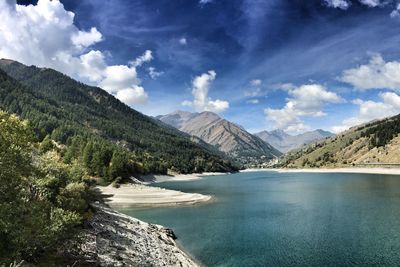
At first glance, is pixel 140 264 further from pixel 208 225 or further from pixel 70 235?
pixel 208 225

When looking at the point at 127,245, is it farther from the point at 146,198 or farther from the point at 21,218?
the point at 146,198

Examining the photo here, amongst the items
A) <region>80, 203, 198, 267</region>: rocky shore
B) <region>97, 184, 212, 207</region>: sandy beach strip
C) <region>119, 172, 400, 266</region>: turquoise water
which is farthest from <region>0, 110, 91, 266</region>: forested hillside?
<region>97, 184, 212, 207</region>: sandy beach strip

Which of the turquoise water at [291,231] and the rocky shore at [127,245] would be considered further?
the turquoise water at [291,231]

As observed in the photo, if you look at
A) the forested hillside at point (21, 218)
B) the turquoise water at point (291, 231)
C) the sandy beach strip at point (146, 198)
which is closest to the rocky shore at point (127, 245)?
the turquoise water at point (291, 231)

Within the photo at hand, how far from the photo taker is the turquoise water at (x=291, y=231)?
47.0 m

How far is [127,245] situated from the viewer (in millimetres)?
46781

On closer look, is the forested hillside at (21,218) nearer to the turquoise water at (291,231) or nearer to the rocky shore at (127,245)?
the rocky shore at (127,245)

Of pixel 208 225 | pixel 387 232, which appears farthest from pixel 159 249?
pixel 387 232

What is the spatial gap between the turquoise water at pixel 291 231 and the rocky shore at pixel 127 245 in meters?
4.00

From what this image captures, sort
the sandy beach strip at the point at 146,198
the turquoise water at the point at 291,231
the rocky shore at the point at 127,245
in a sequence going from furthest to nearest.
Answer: the sandy beach strip at the point at 146,198 → the turquoise water at the point at 291,231 → the rocky shore at the point at 127,245

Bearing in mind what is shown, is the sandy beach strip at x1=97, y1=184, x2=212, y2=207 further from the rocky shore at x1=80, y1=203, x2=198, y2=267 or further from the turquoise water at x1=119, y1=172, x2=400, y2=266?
the rocky shore at x1=80, y1=203, x2=198, y2=267

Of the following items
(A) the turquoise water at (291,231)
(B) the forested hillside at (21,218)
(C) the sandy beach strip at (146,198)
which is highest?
(B) the forested hillside at (21,218)

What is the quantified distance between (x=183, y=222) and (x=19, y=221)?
51.4 m

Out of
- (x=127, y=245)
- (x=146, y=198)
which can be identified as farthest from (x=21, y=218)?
(x=146, y=198)
